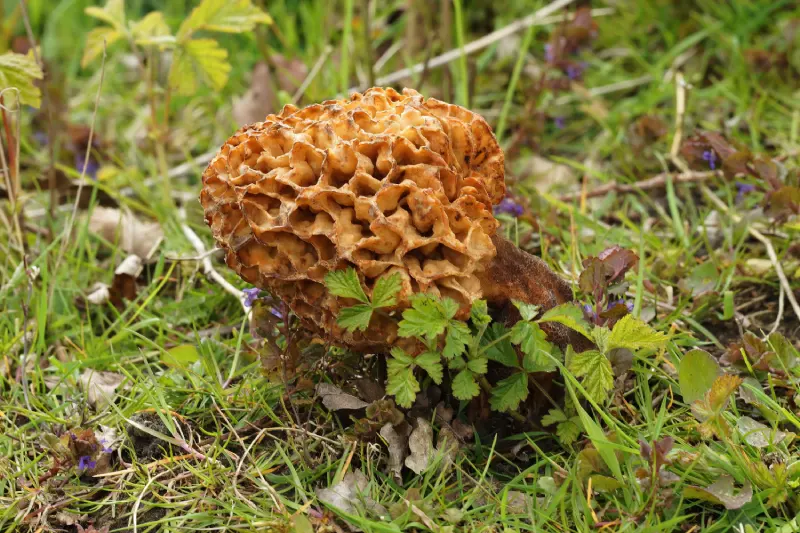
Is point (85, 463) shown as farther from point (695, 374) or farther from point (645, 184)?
point (645, 184)

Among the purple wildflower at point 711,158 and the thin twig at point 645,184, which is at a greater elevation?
the purple wildflower at point 711,158

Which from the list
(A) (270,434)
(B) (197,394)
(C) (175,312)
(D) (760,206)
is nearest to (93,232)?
(C) (175,312)

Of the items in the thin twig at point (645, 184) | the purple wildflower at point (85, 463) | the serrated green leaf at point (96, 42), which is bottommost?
the thin twig at point (645, 184)

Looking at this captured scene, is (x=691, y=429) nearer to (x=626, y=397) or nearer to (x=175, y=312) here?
(x=626, y=397)

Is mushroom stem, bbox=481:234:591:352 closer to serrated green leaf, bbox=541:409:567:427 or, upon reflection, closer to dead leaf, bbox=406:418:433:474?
serrated green leaf, bbox=541:409:567:427

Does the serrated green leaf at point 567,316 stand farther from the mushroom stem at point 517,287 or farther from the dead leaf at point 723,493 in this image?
the dead leaf at point 723,493

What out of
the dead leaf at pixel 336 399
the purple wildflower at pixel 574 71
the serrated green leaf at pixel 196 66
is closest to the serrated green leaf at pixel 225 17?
the serrated green leaf at pixel 196 66

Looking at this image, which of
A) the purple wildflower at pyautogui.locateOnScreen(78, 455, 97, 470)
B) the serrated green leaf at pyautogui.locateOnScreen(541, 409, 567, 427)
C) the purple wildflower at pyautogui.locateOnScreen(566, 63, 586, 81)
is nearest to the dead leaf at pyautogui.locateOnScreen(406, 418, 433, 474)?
the serrated green leaf at pyautogui.locateOnScreen(541, 409, 567, 427)

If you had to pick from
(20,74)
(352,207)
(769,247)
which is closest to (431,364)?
(352,207)
